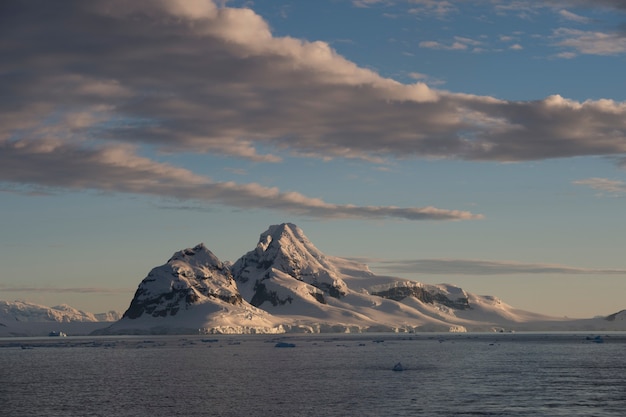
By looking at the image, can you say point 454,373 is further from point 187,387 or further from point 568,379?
point 187,387

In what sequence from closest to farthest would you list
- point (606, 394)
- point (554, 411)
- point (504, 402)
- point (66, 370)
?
point (554, 411) → point (504, 402) → point (606, 394) → point (66, 370)

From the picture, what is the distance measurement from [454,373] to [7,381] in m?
66.8

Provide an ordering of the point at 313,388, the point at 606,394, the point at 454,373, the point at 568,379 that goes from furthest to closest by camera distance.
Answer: the point at 454,373
the point at 568,379
the point at 313,388
the point at 606,394

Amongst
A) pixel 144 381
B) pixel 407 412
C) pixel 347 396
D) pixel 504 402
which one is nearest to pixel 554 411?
pixel 504 402

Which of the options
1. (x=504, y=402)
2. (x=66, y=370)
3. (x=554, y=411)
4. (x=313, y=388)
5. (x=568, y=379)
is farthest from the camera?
(x=66, y=370)

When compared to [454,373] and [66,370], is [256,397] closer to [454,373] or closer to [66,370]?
[454,373]

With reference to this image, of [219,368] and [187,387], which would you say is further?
[219,368]

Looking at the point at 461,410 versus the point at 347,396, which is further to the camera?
the point at 347,396

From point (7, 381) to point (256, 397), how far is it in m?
46.4

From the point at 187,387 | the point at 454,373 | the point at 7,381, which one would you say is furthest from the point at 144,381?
the point at 454,373

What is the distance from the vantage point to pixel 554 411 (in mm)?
80312

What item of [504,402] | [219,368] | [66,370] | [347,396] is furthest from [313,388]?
[66,370]

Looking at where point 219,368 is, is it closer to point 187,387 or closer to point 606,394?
point 187,387

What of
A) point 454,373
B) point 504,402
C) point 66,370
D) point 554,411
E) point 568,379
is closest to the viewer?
point 554,411
